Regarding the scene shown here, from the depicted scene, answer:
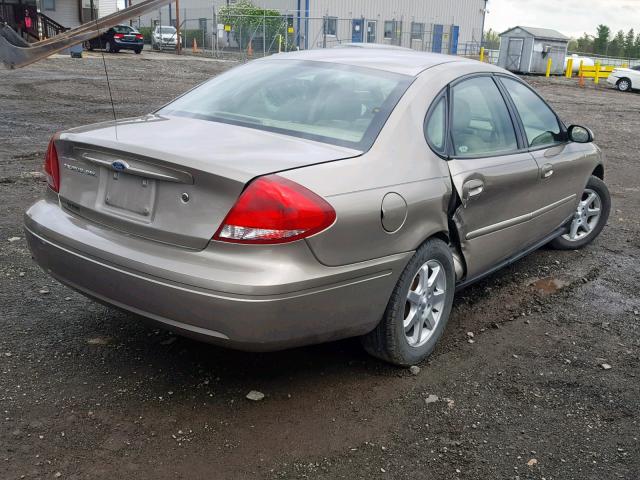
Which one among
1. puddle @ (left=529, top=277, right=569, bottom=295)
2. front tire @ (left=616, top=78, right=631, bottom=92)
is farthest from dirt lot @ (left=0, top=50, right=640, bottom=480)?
front tire @ (left=616, top=78, right=631, bottom=92)

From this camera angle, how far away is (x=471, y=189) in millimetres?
3805

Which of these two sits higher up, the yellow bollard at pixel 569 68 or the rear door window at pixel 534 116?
the rear door window at pixel 534 116

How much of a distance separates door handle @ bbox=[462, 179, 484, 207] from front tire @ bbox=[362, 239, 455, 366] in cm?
31

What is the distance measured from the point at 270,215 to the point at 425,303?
1.23m

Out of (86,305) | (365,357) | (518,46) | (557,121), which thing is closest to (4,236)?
(86,305)

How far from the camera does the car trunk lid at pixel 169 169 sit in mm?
2877

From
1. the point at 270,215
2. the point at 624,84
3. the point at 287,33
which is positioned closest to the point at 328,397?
the point at 270,215

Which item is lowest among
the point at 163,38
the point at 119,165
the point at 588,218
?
the point at 588,218

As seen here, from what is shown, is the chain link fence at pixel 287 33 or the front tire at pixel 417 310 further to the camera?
the chain link fence at pixel 287 33

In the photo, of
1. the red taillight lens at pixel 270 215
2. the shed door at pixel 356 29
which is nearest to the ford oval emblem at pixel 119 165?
the red taillight lens at pixel 270 215

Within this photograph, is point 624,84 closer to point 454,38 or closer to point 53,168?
point 454,38

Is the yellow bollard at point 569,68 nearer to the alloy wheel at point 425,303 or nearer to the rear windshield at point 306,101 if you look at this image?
the rear windshield at point 306,101

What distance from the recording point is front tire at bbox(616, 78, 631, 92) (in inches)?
1150

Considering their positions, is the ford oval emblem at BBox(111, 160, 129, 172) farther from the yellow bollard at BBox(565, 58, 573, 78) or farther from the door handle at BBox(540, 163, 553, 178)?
the yellow bollard at BBox(565, 58, 573, 78)
